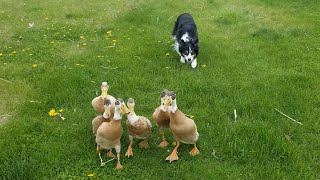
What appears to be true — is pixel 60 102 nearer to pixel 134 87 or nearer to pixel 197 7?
pixel 134 87

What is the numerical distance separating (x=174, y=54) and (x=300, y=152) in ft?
10.9

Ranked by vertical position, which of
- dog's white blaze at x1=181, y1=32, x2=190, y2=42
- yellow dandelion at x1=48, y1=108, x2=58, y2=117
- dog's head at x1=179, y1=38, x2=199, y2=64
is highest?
dog's white blaze at x1=181, y1=32, x2=190, y2=42

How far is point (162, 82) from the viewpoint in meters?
6.33

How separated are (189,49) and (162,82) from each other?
861 millimetres

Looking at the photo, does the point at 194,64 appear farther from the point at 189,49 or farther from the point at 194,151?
the point at 194,151

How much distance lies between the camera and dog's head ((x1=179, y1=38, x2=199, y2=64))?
677cm

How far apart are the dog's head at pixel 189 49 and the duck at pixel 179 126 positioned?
2556mm

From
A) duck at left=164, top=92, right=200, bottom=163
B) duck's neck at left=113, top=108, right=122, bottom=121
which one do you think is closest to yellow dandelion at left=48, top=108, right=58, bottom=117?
duck's neck at left=113, top=108, right=122, bottom=121

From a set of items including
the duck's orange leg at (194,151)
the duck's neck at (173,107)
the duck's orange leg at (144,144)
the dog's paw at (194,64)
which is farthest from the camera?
the dog's paw at (194,64)

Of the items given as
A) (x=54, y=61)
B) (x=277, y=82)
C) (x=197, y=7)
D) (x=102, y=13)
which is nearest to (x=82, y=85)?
(x=54, y=61)

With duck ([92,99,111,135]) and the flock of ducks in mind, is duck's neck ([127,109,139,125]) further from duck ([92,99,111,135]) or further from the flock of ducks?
duck ([92,99,111,135])

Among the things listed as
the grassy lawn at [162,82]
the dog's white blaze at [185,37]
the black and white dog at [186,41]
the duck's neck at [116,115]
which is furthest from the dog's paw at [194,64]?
the duck's neck at [116,115]

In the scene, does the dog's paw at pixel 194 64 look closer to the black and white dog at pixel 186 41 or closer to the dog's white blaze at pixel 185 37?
the black and white dog at pixel 186 41

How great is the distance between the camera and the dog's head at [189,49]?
677 cm
